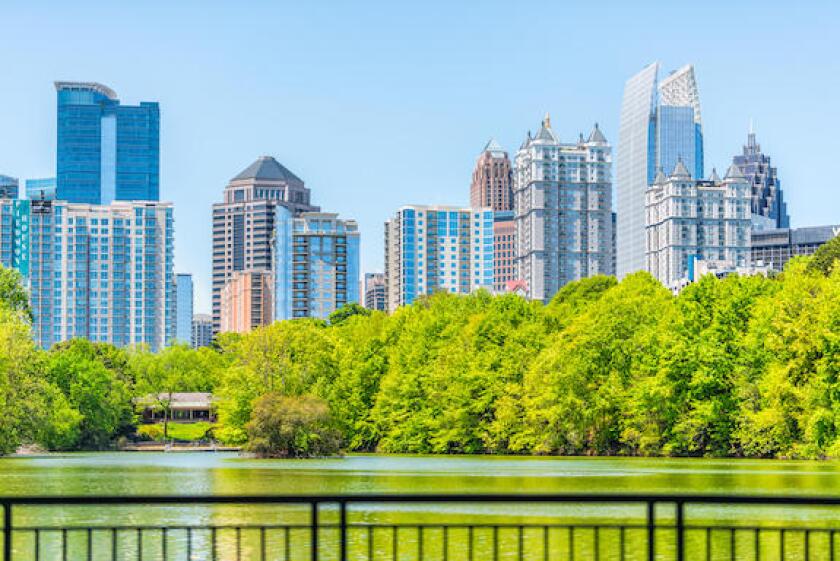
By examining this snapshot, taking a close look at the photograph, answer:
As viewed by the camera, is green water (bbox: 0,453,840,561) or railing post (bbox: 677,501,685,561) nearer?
railing post (bbox: 677,501,685,561)

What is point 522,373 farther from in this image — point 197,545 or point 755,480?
point 197,545

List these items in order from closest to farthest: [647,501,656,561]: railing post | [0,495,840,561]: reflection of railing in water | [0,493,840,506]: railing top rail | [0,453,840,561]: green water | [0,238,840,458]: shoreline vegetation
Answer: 1. [0,493,840,506]: railing top rail
2. [647,501,656,561]: railing post
3. [0,495,840,561]: reflection of railing in water
4. [0,453,840,561]: green water
5. [0,238,840,458]: shoreline vegetation

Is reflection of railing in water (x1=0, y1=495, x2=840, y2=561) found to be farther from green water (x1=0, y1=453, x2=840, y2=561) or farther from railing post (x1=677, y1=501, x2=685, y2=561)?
railing post (x1=677, y1=501, x2=685, y2=561)

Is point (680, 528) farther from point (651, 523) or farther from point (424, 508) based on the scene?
point (424, 508)

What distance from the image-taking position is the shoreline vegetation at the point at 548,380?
70250 millimetres

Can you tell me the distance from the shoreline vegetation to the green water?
3.17 metres

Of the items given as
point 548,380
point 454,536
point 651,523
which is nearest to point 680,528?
point 651,523

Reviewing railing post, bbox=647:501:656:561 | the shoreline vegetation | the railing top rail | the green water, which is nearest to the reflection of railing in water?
the green water

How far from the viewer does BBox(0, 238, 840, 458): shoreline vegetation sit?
70250mm

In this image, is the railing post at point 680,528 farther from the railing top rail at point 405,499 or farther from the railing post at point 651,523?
the railing post at point 651,523

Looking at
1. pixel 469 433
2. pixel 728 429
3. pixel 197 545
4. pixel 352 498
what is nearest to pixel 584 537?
pixel 197 545

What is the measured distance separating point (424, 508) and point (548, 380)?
37595mm

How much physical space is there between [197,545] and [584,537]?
8.77m

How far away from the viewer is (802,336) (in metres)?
68.4
